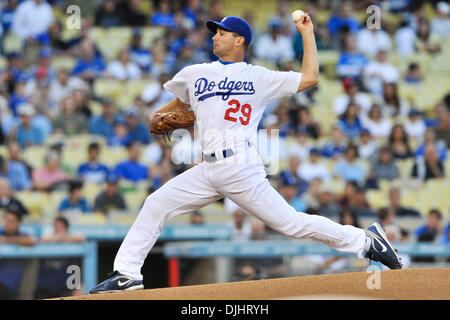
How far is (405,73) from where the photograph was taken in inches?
500

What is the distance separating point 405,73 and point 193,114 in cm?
840

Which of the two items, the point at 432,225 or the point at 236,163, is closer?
the point at 236,163

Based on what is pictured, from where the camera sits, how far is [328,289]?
185 inches

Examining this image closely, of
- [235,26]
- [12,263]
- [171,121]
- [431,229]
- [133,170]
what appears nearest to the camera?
[235,26]

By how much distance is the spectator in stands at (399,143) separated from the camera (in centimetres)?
1064

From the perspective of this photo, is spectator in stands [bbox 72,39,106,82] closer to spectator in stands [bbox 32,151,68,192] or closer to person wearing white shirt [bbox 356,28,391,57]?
spectator in stands [bbox 32,151,68,192]

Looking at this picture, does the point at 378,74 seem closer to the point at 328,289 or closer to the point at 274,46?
the point at 274,46

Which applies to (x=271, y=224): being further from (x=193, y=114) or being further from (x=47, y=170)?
(x=47, y=170)

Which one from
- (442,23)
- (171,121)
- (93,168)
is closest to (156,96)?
(93,168)

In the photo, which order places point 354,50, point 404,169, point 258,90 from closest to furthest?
point 258,90, point 404,169, point 354,50

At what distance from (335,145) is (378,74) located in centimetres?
203

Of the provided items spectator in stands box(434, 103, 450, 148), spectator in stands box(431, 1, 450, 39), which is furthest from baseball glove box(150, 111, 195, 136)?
spectator in stands box(431, 1, 450, 39)
